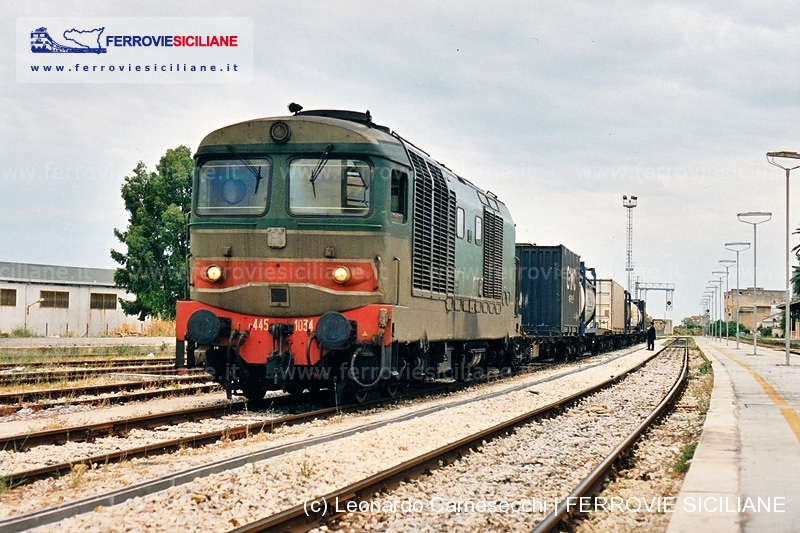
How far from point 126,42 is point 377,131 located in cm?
563

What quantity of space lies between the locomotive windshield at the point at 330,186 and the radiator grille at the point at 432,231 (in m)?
1.16

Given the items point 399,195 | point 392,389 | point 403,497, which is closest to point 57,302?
point 392,389

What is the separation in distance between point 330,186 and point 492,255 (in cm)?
646

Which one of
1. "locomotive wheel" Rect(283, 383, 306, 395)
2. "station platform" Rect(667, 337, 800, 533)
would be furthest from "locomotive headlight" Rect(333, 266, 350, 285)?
"station platform" Rect(667, 337, 800, 533)

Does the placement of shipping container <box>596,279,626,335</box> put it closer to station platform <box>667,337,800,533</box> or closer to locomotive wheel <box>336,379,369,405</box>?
station platform <box>667,337,800,533</box>

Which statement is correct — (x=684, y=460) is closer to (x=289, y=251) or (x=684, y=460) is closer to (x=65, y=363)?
(x=289, y=251)

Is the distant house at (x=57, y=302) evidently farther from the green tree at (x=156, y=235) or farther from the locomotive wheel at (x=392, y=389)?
the locomotive wheel at (x=392, y=389)

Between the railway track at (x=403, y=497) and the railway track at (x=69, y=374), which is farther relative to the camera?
the railway track at (x=69, y=374)

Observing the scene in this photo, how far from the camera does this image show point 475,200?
51.6ft

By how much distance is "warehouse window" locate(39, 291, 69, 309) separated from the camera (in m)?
44.4

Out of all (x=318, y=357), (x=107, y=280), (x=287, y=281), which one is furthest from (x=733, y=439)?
(x=107, y=280)

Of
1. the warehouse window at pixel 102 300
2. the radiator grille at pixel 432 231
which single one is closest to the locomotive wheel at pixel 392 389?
the radiator grille at pixel 432 231

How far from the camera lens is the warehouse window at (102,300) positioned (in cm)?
4703

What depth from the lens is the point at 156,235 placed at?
40.8m
